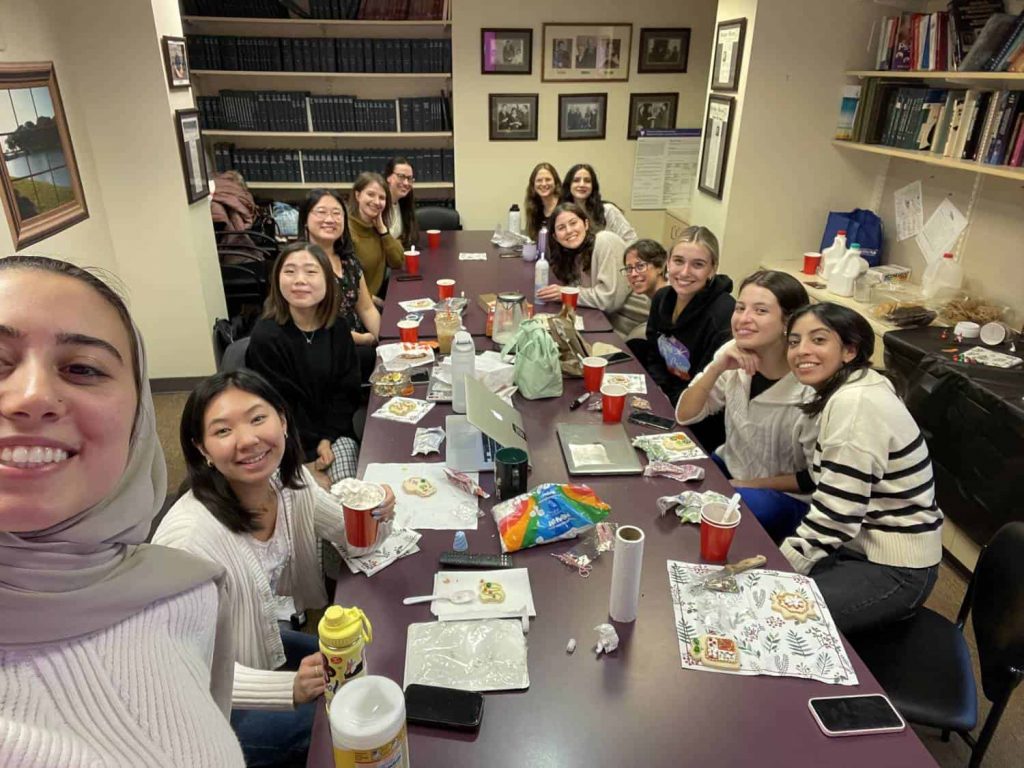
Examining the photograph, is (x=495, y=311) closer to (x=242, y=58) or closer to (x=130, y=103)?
(x=130, y=103)

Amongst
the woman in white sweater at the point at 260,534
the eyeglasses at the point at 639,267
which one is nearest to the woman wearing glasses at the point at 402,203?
the eyeglasses at the point at 639,267

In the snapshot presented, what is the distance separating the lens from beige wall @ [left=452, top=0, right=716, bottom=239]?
4.91m

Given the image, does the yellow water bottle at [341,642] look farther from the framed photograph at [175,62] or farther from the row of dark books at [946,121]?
the framed photograph at [175,62]

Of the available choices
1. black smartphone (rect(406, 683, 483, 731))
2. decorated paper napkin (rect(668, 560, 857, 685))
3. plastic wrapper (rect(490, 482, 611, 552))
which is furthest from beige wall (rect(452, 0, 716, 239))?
black smartphone (rect(406, 683, 483, 731))

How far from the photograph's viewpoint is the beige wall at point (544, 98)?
4910 mm

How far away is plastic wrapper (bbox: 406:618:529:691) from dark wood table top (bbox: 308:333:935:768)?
0.07 feet

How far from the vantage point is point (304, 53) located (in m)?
4.77

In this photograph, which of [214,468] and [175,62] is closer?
[214,468]

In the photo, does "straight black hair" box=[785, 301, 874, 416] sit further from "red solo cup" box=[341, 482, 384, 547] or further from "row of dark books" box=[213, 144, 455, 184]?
"row of dark books" box=[213, 144, 455, 184]

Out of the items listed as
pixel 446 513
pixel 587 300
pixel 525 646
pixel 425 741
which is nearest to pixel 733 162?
pixel 587 300

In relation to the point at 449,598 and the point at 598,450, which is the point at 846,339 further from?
the point at 449,598

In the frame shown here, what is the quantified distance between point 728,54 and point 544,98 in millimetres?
1742

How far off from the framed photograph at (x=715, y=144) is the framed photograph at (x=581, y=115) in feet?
4.17

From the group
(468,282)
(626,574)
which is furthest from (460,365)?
(468,282)
